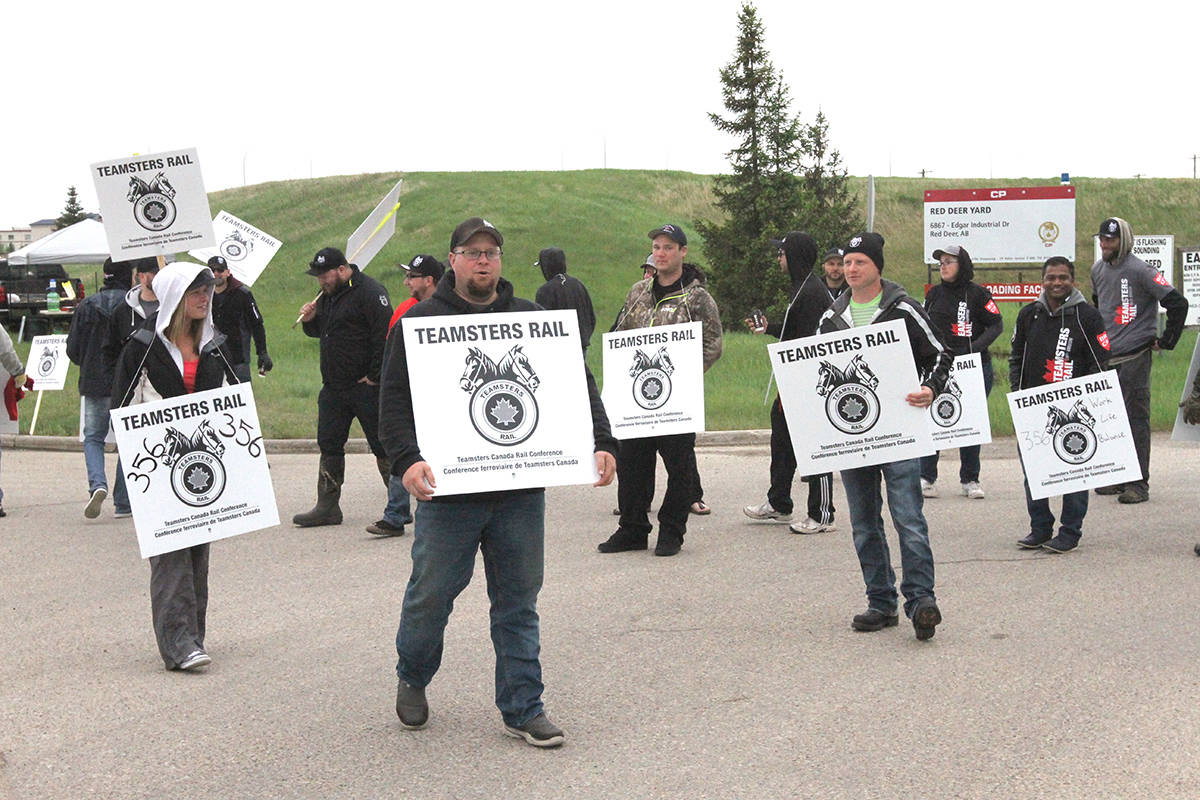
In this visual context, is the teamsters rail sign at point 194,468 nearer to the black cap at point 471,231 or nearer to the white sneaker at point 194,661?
the white sneaker at point 194,661

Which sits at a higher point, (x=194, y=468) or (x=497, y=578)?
(x=194, y=468)

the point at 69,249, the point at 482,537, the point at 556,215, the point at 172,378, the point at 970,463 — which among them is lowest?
the point at 970,463

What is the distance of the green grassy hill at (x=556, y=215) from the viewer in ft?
177

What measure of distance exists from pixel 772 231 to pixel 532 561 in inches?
1342

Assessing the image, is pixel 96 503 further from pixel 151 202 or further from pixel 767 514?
pixel 767 514

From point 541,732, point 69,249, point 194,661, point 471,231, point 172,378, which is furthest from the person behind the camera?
point 69,249

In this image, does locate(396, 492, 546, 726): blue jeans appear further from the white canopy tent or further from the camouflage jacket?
the white canopy tent

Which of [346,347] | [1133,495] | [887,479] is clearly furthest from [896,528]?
[346,347]

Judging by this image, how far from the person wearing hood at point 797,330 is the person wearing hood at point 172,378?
4146mm

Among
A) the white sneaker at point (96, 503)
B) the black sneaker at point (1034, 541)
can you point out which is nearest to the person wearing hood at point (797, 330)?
the black sneaker at point (1034, 541)

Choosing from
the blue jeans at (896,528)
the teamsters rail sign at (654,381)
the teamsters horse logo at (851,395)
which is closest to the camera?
the blue jeans at (896,528)

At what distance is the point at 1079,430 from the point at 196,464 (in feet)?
18.5

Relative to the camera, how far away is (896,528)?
6770mm

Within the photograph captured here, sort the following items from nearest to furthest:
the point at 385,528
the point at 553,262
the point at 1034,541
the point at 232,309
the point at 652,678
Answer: the point at 652,678, the point at 1034,541, the point at 385,528, the point at 553,262, the point at 232,309
